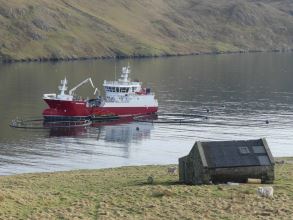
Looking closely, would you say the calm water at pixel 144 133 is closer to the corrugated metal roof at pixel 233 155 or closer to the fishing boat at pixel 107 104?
the fishing boat at pixel 107 104

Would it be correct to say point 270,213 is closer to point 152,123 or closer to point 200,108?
point 152,123

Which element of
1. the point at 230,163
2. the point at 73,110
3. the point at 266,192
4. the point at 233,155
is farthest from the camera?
the point at 73,110

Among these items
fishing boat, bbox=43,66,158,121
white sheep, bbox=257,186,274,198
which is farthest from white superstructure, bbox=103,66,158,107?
white sheep, bbox=257,186,274,198

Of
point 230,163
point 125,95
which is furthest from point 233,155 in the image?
point 125,95

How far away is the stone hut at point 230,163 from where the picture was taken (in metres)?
38.1

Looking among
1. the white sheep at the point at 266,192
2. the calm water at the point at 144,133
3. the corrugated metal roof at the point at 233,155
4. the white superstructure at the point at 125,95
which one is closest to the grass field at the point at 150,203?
the white sheep at the point at 266,192

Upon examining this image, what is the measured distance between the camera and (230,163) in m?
38.1

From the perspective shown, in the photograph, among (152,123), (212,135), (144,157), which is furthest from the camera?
(152,123)

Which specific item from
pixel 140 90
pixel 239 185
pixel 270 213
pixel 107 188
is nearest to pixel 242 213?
pixel 270 213

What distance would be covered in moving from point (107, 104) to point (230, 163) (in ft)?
275

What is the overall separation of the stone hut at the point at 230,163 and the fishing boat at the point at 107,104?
7947 cm

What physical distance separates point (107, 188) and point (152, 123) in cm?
7528

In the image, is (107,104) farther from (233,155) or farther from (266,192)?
(266,192)

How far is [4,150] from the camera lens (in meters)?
83.9
